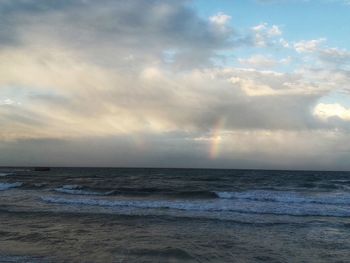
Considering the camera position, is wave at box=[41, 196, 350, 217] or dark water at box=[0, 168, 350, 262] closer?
dark water at box=[0, 168, 350, 262]

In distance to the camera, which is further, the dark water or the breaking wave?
the breaking wave

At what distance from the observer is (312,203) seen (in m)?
27.9

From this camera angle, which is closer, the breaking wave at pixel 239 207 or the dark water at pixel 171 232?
the dark water at pixel 171 232

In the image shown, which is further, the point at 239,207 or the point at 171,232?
the point at 239,207

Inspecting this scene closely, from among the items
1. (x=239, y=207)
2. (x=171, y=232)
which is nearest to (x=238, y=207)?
(x=239, y=207)

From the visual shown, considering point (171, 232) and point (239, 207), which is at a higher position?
point (239, 207)

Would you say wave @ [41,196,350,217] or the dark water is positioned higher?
wave @ [41,196,350,217]

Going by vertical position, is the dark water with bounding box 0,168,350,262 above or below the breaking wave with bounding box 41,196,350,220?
below

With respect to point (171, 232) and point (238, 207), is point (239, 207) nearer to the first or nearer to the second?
point (238, 207)

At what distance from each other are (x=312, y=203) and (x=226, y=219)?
11.0 m

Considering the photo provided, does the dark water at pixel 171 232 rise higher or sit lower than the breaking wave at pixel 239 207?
lower

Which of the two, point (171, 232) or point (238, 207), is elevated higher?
point (238, 207)

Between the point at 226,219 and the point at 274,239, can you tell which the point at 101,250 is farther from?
the point at 226,219

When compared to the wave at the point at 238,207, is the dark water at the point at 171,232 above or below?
below
